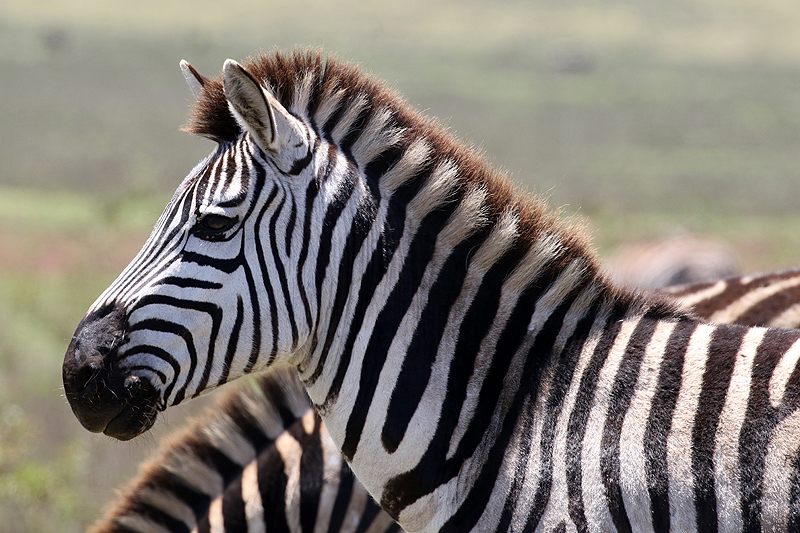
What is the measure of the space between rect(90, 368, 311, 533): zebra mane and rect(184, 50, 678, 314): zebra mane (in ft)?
5.26

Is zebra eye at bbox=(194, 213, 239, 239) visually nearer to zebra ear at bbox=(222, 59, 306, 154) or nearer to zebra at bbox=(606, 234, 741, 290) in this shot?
zebra ear at bbox=(222, 59, 306, 154)

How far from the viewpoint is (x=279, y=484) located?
13.2ft

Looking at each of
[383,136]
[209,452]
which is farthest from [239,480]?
[383,136]

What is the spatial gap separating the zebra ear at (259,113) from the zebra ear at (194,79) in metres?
0.47

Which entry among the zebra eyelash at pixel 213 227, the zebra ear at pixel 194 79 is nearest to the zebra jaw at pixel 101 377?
the zebra eyelash at pixel 213 227

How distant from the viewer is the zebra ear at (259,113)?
9.59ft

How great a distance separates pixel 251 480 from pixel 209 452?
1.02 ft

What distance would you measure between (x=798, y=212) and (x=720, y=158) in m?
10.6

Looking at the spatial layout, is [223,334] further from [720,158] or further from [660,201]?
[720,158]

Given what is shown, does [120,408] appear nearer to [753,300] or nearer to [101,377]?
[101,377]

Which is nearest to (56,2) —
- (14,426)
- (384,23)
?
(384,23)

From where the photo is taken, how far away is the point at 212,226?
300 cm

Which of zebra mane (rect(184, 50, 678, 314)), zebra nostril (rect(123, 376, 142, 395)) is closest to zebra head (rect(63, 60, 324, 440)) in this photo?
zebra nostril (rect(123, 376, 142, 395))

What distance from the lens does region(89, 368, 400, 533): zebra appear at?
3973 millimetres
